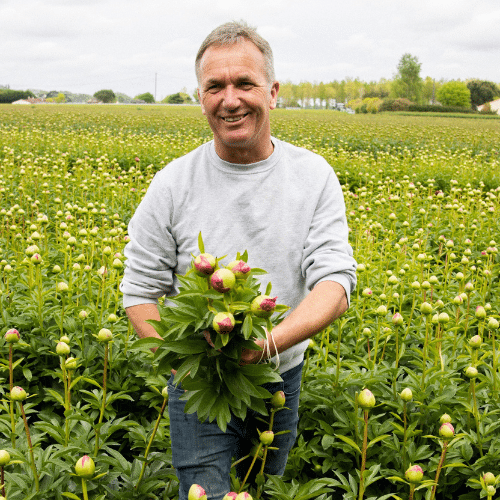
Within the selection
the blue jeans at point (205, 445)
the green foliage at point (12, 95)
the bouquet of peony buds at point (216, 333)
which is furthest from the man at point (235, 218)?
the green foliage at point (12, 95)

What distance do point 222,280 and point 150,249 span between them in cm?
83

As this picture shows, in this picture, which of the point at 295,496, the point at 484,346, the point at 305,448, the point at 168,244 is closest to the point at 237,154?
the point at 168,244

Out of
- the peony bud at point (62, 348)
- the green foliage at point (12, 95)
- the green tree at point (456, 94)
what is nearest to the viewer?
the peony bud at point (62, 348)

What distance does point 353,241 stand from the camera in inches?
205

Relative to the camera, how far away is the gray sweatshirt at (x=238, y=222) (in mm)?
1891

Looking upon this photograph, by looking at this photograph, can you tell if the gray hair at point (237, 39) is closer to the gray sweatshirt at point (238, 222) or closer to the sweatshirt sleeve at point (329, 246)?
the gray sweatshirt at point (238, 222)

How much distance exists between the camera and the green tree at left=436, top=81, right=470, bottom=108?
315 ft

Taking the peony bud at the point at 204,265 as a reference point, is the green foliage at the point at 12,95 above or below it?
above

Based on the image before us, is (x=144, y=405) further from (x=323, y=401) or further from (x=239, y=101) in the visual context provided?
(x=239, y=101)

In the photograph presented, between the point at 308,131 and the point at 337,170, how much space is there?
8290mm

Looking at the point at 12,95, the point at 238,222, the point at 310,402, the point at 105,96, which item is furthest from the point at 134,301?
the point at 105,96

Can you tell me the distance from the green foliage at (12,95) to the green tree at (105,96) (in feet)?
43.0

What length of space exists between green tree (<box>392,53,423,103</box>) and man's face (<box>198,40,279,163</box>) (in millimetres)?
100805

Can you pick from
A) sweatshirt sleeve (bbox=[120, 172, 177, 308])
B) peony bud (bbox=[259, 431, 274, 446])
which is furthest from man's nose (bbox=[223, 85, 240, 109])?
peony bud (bbox=[259, 431, 274, 446])
